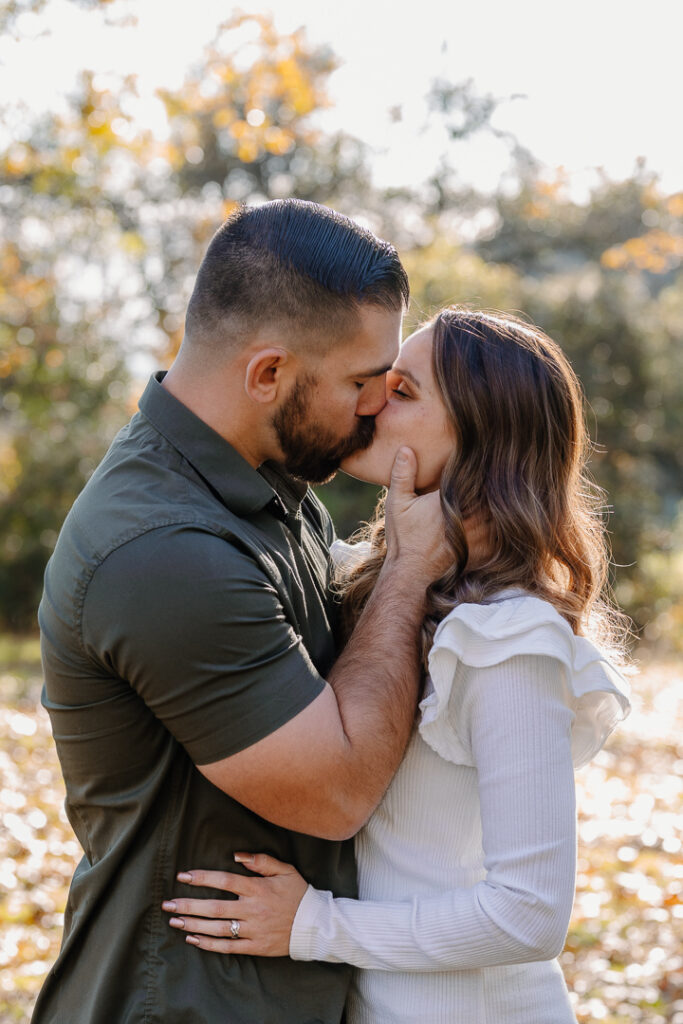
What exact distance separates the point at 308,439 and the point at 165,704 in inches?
32.1

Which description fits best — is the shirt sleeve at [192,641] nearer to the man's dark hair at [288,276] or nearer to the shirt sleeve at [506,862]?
the shirt sleeve at [506,862]

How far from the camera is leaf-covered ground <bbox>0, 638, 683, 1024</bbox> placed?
449 cm

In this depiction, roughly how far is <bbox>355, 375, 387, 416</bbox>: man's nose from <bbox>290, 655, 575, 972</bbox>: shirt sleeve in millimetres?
786

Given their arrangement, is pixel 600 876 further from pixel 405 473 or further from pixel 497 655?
pixel 497 655

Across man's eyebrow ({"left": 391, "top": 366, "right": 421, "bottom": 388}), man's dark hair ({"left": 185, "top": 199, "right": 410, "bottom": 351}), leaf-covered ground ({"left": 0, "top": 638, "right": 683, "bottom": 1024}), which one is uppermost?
man's dark hair ({"left": 185, "top": 199, "right": 410, "bottom": 351})

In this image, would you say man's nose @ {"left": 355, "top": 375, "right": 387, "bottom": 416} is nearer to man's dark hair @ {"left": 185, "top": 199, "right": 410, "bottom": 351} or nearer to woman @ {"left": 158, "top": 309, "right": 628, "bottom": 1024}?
woman @ {"left": 158, "top": 309, "right": 628, "bottom": 1024}

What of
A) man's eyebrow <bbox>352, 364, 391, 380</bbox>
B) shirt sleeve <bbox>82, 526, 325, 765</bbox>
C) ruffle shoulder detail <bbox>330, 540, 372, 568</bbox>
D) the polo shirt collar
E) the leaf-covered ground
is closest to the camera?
shirt sleeve <bbox>82, 526, 325, 765</bbox>

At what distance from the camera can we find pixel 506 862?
6.22 feet

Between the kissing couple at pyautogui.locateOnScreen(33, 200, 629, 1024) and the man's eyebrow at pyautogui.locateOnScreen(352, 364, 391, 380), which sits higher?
the man's eyebrow at pyautogui.locateOnScreen(352, 364, 391, 380)

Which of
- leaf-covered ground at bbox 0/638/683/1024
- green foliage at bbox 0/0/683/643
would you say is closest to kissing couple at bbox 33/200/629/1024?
leaf-covered ground at bbox 0/638/683/1024

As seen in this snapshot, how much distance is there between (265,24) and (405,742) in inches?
252

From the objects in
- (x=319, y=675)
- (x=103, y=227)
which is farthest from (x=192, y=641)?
(x=103, y=227)

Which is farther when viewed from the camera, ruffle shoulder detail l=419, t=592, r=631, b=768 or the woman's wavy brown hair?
the woman's wavy brown hair

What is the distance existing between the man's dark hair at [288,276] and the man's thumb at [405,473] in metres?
0.36
